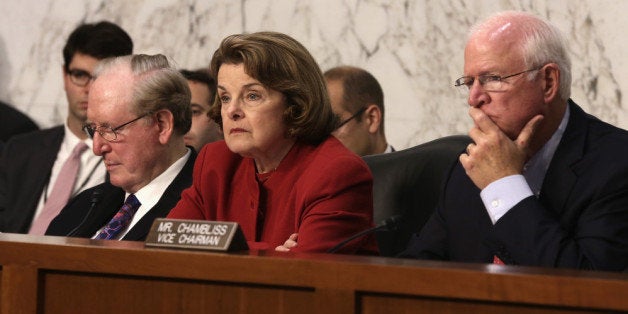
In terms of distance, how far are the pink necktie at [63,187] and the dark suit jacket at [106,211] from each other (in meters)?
0.77

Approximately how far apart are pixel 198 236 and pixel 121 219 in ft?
4.96

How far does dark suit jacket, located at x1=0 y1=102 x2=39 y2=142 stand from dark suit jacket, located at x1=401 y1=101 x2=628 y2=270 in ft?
11.1

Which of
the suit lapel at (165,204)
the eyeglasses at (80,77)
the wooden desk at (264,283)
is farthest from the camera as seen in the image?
the eyeglasses at (80,77)

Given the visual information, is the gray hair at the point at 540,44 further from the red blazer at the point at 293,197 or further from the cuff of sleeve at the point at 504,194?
the red blazer at the point at 293,197

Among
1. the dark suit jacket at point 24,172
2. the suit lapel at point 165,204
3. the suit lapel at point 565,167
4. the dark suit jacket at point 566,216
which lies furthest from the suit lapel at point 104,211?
the suit lapel at point 565,167

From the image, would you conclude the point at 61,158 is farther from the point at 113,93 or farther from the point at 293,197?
the point at 293,197

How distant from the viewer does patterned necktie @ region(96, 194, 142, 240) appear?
138 inches

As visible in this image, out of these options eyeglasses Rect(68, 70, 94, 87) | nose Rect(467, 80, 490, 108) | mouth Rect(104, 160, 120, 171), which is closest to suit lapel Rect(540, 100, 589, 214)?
nose Rect(467, 80, 490, 108)

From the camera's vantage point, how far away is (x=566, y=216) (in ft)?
8.71

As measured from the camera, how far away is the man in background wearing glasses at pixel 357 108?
15.9 ft

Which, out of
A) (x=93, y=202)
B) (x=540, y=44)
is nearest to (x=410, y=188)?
(x=540, y=44)

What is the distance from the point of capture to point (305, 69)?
305cm

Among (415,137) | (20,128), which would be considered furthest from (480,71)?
(20,128)

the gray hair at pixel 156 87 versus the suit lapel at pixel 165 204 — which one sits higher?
the gray hair at pixel 156 87
